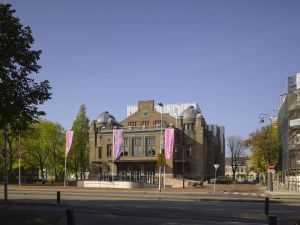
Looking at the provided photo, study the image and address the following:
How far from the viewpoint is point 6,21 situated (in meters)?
22.2

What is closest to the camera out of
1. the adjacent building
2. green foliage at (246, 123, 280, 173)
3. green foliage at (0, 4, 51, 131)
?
green foliage at (0, 4, 51, 131)

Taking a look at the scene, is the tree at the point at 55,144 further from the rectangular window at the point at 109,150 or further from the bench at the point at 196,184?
the bench at the point at 196,184

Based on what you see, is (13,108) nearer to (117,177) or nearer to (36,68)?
(36,68)

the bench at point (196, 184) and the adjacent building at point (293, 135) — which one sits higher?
the adjacent building at point (293, 135)

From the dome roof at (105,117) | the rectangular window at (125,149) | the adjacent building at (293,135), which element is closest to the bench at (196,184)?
the adjacent building at (293,135)

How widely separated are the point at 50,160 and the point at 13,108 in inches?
2918

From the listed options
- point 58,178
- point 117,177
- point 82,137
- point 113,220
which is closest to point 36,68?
point 113,220

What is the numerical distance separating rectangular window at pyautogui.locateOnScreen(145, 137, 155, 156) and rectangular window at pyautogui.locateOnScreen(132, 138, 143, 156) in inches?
62.5

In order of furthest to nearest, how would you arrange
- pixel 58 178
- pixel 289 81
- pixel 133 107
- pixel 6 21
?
1. pixel 133 107
2. pixel 58 178
3. pixel 289 81
4. pixel 6 21

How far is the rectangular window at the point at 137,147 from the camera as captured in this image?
101 m

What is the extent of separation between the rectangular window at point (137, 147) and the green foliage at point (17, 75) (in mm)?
77384

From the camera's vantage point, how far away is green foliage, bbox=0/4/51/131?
2194 centimetres

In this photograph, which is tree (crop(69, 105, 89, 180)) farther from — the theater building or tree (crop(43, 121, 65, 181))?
tree (crop(43, 121, 65, 181))

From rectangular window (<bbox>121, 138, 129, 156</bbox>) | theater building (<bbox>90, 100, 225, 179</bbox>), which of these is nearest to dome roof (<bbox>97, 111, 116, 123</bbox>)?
theater building (<bbox>90, 100, 225, 179</bbox>)
